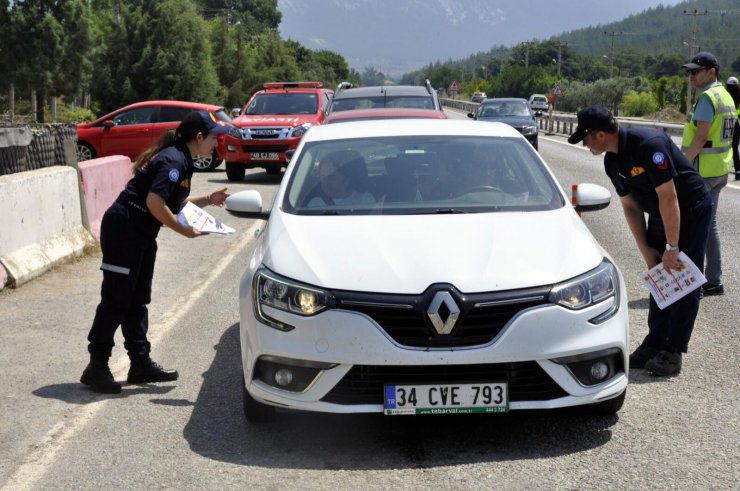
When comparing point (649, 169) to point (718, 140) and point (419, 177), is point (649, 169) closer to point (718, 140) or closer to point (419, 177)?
point (419, 177)

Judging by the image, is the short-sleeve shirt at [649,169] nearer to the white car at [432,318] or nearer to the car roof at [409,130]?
the white car at [432,318]

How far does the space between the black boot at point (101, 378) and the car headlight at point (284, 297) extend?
4.61 ft

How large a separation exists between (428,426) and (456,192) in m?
1.42

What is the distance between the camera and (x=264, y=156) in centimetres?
2005

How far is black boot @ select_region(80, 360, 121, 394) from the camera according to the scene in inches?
230

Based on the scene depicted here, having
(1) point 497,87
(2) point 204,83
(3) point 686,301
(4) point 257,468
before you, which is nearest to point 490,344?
(4) point 257,468

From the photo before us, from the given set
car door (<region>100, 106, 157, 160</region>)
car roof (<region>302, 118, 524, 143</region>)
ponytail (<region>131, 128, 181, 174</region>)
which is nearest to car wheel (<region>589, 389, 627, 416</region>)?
car roof (<region>302, 118, 524, 143</region>)

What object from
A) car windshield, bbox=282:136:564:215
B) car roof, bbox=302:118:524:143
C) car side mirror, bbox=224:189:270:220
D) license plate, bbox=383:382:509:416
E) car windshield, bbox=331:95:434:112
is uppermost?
car roof, bbox=302:118:524:143

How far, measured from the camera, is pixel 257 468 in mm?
4578

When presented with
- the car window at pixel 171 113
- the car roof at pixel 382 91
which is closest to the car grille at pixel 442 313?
the car roof at pixel 382 91

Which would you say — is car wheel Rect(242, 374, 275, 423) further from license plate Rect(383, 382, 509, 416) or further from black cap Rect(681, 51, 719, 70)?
black cap Rect(681, 51, 719, 70)

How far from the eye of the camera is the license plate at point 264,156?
20031 mm

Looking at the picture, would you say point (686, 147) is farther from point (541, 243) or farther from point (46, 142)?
point (46, 142)

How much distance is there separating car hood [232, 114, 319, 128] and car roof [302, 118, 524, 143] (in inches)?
530
